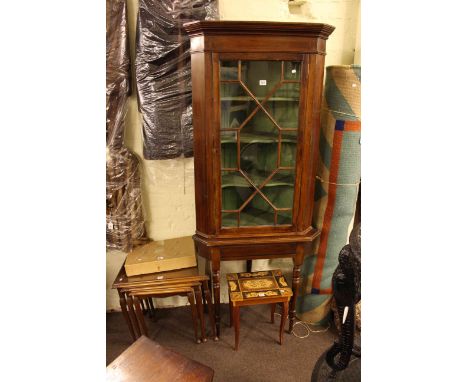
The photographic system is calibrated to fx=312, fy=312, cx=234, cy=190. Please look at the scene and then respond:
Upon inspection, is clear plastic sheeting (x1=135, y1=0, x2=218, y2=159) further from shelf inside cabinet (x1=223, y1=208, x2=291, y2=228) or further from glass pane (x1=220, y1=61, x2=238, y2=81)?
shelf inside cabinet (x1=223, y1=208, x2=291, y2=228)

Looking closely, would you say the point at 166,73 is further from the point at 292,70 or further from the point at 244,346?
the point at 244,346

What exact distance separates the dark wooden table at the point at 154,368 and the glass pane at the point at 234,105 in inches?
37.6

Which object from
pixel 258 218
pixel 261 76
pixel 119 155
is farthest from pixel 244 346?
pixel 261 76

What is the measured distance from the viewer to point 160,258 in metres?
1.69

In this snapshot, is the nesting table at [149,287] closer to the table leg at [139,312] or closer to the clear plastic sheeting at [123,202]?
the table leg at [139,312]

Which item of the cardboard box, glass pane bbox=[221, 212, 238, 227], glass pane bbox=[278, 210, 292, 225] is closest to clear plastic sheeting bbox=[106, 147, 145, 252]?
the cardboard box

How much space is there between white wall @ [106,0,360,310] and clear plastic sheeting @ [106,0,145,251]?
0.20 feet
